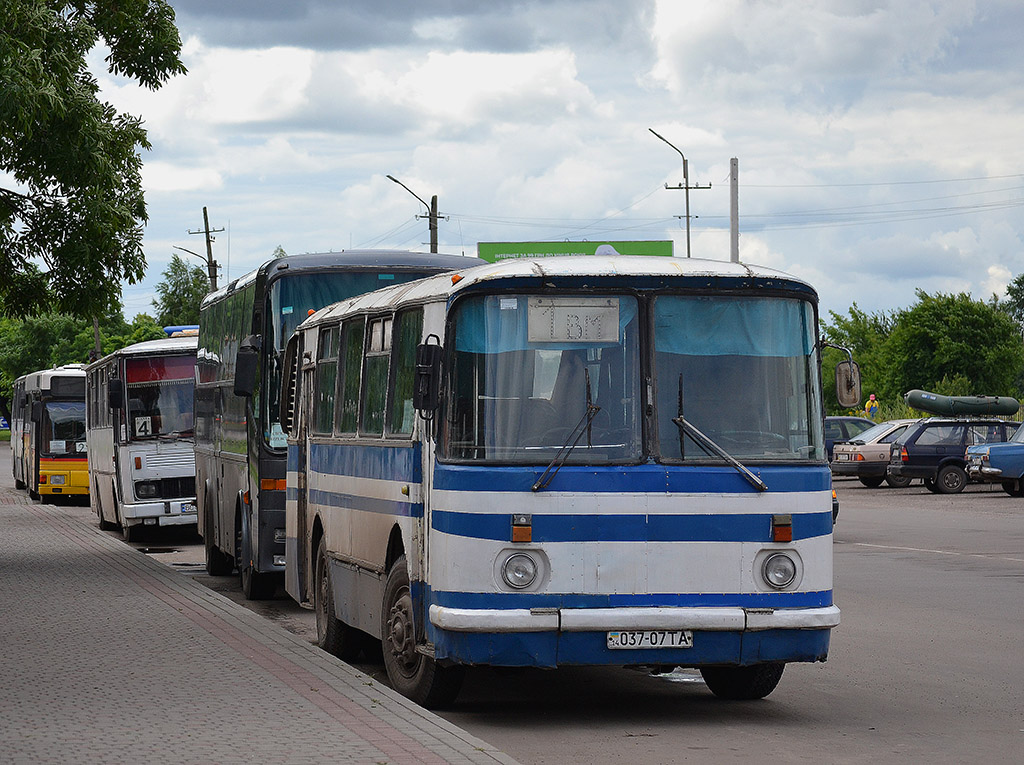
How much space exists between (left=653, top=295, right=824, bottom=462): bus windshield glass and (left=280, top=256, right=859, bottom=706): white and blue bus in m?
0.01

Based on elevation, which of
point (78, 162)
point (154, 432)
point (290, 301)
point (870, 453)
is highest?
point (78, 162)

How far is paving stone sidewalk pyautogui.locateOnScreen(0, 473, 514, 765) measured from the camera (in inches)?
308

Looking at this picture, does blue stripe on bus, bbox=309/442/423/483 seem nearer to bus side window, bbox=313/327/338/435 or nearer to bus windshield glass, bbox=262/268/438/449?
bus side window, bbox=313/327/338/435

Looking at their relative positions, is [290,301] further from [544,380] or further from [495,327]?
[544,380]

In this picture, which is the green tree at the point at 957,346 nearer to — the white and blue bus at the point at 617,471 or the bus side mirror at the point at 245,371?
the bus side mirror at the point at 245,371

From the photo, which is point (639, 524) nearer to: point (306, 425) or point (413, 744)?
point (413, 744)

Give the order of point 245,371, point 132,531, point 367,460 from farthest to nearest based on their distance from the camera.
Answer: point 132,531, point 245,371, point 367,460

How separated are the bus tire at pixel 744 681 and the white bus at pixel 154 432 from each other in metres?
16.0

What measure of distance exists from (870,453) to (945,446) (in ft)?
9.05

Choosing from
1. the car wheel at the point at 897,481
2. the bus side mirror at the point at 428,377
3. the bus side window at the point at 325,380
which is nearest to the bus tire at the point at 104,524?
the bus side window at the point at 325,380

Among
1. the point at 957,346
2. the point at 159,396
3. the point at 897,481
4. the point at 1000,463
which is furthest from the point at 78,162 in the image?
the point at 957,346

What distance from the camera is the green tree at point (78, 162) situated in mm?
19422

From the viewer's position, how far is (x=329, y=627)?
12.4 m

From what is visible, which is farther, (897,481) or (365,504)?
(897,481)
